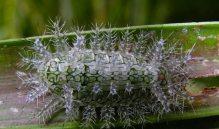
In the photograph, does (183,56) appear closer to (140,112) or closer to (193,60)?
(193,60)

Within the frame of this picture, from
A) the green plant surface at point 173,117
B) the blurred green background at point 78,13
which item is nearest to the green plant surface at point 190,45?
the green plant surface at point 173,117

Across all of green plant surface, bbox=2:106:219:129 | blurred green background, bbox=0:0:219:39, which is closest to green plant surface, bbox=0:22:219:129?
green plant surface, bbox=2:106:219:129

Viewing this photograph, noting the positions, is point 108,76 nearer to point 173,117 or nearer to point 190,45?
point 173,117

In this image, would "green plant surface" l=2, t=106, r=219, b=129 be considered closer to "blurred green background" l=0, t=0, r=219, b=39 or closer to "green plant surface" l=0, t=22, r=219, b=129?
"green plant surface" l=0, t=22, r=219, b=129

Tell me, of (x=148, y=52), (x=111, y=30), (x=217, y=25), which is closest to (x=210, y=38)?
(x=217, y=25)

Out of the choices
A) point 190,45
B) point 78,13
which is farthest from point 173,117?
point 78,13

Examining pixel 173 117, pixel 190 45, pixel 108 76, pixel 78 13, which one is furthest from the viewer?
pixel 78 13

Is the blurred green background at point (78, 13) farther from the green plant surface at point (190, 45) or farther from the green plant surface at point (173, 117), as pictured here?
the green plant surface at point (173, 117)

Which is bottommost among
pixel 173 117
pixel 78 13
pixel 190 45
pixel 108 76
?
pixel 173 117
